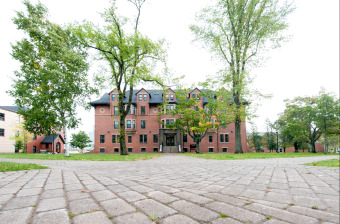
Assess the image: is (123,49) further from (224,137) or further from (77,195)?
(224,137)

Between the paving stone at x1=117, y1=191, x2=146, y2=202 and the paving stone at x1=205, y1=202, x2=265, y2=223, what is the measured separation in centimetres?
97

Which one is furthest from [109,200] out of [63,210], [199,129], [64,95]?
[199,129]

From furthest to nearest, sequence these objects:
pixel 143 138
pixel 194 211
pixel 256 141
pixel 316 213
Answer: pixel 256 141 < pixel 143 138 < pixel 194 211 < pixel 316 213

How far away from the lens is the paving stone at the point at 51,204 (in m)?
1.96

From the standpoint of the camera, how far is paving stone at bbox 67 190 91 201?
2.39 metres

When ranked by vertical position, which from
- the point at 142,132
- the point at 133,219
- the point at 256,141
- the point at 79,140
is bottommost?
the point at 79,140

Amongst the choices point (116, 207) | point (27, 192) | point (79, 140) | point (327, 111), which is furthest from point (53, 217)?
point (79, 140)

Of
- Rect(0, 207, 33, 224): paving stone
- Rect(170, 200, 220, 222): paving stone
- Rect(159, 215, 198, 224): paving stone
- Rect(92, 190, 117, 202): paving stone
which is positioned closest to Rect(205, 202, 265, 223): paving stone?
Rect(170, 200, 220, 222): paving stone

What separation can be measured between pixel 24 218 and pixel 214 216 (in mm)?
1965

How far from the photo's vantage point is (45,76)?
47.2ft

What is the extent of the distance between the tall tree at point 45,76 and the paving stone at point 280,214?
53.6 feet

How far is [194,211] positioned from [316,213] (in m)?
1.31

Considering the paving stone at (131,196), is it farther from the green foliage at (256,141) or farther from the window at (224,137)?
the green foliage at (256,141)

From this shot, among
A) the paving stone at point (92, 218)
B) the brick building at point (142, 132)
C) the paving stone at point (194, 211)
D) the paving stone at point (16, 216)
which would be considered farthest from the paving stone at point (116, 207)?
the brick building at point (142, 132)
